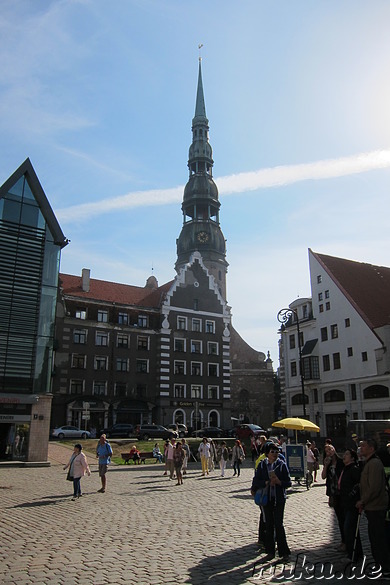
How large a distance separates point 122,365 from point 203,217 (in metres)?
43.4

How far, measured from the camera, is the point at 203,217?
88188 millimetres

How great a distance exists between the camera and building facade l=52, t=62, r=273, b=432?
4800 centimetres

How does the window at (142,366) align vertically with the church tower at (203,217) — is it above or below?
below

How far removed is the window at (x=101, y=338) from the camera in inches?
1964

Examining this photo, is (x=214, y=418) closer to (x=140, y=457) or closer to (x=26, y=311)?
(x=140, y=457)

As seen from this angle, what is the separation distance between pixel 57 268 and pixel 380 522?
87.0 feet

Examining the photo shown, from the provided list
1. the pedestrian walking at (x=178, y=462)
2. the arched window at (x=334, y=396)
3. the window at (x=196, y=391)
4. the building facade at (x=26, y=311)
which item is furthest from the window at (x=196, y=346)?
the pedestrian walking at (x=178, y=462)

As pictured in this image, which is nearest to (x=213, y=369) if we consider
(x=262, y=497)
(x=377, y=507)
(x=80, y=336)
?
(x=80, y=336)

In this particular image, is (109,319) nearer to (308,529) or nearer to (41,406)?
(41,406)

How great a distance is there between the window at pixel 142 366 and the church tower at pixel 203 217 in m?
35.1

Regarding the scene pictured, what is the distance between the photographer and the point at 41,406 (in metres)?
28.2

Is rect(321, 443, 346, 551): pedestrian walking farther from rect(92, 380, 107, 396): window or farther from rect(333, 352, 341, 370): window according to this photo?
rect(92, 380, 107, 396): window

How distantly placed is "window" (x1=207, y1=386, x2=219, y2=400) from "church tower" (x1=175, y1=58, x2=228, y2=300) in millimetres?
31686

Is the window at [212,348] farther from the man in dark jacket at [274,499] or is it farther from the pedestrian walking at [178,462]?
the man in dark jacket at [274,499]
